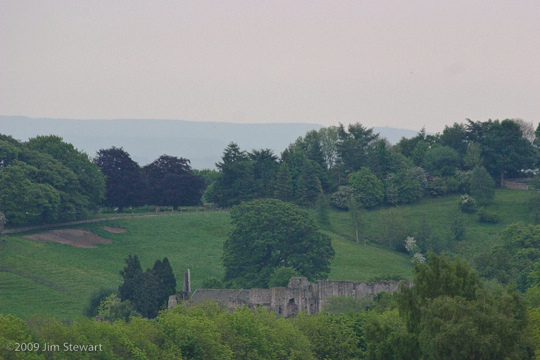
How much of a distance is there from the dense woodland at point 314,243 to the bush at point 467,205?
274mm

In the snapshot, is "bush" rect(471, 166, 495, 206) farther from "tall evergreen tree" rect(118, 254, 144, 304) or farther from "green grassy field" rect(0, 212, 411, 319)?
"tall evergreen tree" rect(118, 254, 144, 304)

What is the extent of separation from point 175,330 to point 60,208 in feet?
147

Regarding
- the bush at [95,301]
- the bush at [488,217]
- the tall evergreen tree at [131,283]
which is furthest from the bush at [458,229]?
the bush at [95,301]

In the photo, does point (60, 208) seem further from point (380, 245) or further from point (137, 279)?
point (380, 245)

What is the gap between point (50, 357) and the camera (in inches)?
1161

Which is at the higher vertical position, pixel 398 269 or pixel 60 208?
pixel 60 208

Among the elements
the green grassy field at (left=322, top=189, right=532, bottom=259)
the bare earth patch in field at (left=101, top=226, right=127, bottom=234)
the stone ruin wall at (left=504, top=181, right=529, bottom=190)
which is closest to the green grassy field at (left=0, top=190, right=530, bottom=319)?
the green grassy field at (left=322, top=189, right=532, bottom=259)

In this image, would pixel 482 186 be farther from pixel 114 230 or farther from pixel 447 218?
pixel 114 230

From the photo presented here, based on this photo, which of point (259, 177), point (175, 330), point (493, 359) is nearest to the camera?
point (493, 359)

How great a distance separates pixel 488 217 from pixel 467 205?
182 inches

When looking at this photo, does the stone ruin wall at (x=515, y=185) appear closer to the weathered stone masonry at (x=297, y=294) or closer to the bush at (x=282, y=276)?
the weathered stone masonry at (x=297, y=294)

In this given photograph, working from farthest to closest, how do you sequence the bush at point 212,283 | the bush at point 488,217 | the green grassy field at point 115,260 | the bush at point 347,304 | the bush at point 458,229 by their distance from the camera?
the bush at point 488,217
the bush at point 458,229
the bush at point 212,283
the green grassy field at point 115,260
the bush at point 347,304

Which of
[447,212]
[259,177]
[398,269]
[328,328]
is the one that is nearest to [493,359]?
[328,328]

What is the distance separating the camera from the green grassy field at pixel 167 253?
58688mm
